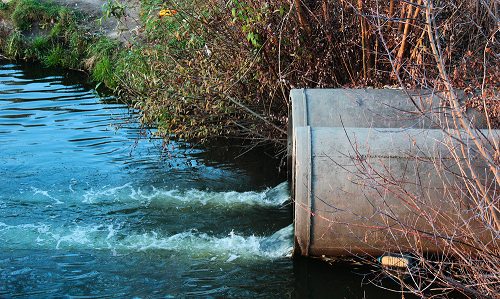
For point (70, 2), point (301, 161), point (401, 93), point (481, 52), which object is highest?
point (70, 2)

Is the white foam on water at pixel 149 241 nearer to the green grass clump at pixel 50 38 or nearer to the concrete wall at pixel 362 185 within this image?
the concrete wall at pixel 362 185

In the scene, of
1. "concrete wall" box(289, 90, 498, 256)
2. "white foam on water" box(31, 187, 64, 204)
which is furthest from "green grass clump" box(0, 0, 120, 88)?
"concrete wall" box(289, 90, 498, 256)

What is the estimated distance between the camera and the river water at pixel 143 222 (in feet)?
14.2

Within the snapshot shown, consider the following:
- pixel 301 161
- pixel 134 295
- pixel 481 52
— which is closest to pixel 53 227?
pixel 134 295

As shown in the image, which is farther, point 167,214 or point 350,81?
point 350,81

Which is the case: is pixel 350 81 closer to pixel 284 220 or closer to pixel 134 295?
pixel 284 220

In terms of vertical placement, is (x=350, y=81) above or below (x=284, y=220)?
above

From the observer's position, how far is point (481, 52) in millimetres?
6746

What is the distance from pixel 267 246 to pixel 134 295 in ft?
5.16

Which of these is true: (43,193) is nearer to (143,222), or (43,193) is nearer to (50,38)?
(143,222)

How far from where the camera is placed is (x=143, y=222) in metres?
5.56

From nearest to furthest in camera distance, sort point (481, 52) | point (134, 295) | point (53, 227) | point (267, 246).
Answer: point (134, 295)
point (267, 246)
point (53, 227)
point (481, 52)

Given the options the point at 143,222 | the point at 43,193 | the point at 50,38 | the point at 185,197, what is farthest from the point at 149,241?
the point at 50,38

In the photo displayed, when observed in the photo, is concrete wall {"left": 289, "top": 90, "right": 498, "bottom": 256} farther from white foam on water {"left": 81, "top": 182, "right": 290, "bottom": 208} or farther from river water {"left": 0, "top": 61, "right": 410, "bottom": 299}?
white foam on water {"left": 81, "top": 182, "right": 290, "bottom": 208}
